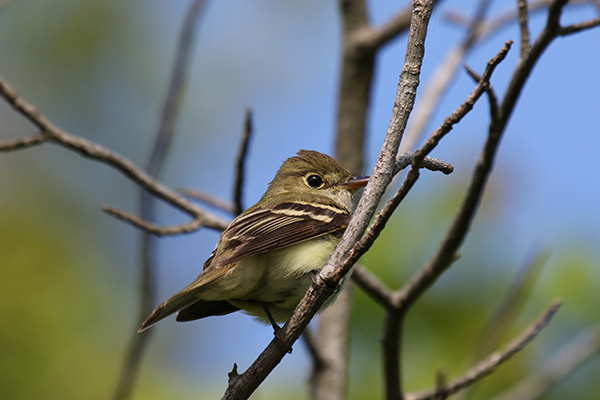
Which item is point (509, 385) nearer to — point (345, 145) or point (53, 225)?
point (345, 145)

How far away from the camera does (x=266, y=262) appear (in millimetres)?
4234

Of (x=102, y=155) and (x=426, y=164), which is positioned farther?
(x=102, y=155)

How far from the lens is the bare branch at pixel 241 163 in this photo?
4.23 metres

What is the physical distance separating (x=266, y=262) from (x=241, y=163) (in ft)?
2.22

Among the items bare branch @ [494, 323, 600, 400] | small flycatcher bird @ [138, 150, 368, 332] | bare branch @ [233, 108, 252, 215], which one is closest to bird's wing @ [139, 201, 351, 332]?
small flycatcher bird @ [138, 150, 368, 332]

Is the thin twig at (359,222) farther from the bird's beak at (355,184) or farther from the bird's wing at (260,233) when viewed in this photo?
the bird's beak at (355,184)

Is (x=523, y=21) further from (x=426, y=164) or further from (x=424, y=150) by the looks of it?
(x=424, y=150)

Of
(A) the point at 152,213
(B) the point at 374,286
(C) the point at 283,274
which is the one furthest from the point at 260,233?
(A) the point at 152,213

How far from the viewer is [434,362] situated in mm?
6316

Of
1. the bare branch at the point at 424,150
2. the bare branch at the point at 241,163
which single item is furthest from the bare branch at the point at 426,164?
the bare branch at the point at 241,163

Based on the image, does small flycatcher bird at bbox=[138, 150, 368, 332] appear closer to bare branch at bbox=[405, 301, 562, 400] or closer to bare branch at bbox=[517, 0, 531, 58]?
bare branch at bbox=[405, 301, 562, 400]

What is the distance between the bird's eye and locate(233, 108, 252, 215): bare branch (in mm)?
818

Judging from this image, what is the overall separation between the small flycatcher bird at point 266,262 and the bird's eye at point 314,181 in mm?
678

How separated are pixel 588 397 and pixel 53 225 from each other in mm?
6651
